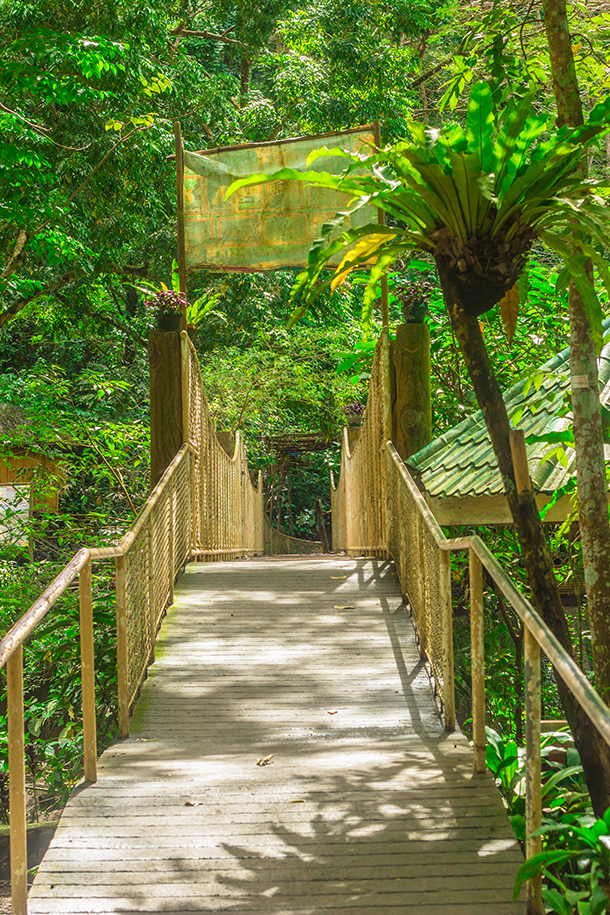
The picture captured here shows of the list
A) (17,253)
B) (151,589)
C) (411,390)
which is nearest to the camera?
(151,589)

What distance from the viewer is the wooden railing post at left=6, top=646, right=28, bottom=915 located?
2045mm

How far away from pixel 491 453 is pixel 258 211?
2.75 metres

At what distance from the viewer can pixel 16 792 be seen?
205 centimetres

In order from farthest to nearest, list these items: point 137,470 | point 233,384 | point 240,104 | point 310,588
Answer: point 240,104 → point 233,384 → point 137,470 → point 310,588

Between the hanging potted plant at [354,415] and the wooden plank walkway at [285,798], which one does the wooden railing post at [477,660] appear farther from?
the hanging potted plant at [354,415]

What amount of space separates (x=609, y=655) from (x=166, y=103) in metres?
11.2

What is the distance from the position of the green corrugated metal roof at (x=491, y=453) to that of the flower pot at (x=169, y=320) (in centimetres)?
190

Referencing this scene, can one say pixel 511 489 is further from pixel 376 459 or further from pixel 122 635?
pixel 376 459

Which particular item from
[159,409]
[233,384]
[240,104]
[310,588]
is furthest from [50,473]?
[240,104]

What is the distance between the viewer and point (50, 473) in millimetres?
7023

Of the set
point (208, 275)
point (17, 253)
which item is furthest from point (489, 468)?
point (208, 275)

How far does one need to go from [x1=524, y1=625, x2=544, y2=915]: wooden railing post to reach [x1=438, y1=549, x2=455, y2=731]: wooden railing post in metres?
1.06

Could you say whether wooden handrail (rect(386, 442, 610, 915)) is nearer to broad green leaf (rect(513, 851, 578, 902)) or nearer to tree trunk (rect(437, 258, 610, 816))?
broad green leaf (rect(513, 851, 578, 902))

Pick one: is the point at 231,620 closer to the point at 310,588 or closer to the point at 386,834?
the point at 310,588
